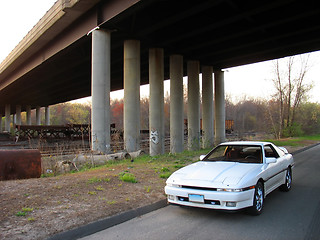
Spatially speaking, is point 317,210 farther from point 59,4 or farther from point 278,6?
point 59,4

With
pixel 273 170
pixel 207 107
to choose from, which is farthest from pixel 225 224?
pixel 207 107

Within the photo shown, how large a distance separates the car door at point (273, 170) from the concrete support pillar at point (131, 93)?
13223 millimetres

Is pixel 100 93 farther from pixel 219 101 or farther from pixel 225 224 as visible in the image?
pixel 219 101

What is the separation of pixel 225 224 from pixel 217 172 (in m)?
0.98

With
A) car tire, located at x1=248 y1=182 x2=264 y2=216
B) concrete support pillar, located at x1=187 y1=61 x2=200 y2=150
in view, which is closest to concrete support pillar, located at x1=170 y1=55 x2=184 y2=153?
concrete support pillar, located at x1=187 y1=61 x2=200 y2=150

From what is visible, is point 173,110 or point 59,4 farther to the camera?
point 173,110

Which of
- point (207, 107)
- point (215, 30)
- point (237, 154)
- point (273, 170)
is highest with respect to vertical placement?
point (215, 30)

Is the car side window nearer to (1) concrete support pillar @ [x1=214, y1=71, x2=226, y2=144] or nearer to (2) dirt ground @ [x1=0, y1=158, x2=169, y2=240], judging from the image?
(2) dirt ground @ [x1=0, y1=158, x2=169, y2=240]

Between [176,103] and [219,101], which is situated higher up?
[219,101]

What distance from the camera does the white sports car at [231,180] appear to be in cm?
467

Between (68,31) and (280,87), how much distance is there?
30269mm

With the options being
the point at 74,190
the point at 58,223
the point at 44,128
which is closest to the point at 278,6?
the point at 74,190

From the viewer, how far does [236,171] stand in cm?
524

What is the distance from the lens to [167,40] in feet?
65.1
